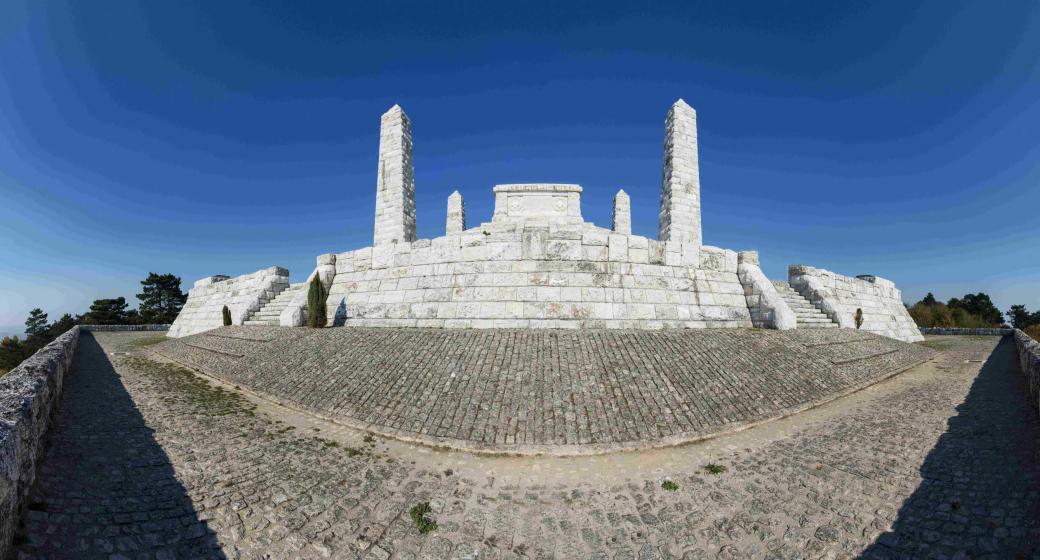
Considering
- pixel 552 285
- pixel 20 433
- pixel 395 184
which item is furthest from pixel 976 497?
pixel 395 184

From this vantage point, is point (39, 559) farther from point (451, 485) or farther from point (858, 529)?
point (858, 529)

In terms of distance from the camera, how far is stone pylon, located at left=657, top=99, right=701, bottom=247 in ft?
65.1

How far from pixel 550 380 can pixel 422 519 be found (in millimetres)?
3937

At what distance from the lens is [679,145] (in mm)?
20250

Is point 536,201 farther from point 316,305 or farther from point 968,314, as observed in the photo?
point 968,314

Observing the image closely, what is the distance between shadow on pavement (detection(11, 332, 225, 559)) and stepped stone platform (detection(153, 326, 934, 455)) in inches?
106

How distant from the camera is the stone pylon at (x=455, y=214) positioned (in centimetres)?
2989

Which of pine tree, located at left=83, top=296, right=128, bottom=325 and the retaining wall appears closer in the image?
the retaining wall

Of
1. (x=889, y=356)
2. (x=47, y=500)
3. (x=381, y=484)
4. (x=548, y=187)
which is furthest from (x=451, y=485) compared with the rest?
(x=548, y=187)

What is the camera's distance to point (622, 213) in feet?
94.0

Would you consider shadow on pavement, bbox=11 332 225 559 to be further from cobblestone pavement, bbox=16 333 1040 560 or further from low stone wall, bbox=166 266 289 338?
low stone wall, bbox=166 266 289 338

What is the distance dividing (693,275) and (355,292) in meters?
12.4

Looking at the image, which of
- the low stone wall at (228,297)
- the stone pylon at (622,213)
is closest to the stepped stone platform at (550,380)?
the low stone wall at (228,297)

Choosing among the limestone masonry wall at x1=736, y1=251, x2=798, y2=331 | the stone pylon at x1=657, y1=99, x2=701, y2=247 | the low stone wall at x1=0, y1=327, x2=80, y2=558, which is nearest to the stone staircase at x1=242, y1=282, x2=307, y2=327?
the low stone wall at x1=0, y1=327, x2=80, y2=558
